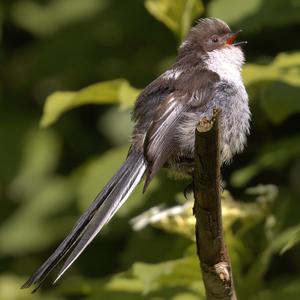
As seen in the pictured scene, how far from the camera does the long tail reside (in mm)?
3924

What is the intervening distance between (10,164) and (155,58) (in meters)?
1.14

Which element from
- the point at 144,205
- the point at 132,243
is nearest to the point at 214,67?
the point at 144,205

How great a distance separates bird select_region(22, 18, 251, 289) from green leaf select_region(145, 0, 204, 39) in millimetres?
215

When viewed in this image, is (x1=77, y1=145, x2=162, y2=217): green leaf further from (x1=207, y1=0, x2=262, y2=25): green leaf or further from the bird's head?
(x1=207, y1=0, x2=262, y2=25): green leaf

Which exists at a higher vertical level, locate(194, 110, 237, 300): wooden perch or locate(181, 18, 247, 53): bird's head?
locate(181, 18, 247, 53): bird's head

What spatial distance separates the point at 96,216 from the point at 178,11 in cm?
136

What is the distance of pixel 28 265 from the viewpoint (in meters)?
6.68

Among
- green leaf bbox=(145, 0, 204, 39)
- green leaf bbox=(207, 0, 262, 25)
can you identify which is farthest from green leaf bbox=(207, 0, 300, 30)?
green leaf bbox=(145, 0, 204, 39)

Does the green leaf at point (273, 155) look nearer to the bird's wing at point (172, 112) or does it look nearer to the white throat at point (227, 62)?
the white throat at point (227, 62)

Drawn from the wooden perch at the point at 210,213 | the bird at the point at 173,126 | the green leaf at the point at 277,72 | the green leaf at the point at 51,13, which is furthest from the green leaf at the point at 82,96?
the green leaf at the point at 51,13

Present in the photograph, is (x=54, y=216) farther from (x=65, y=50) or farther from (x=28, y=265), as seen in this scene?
(x=65, y=50)

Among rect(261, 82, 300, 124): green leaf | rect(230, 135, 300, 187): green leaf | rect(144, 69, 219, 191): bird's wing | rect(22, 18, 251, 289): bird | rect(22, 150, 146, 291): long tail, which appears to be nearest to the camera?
rect(22, 150, 146, 291): long tail

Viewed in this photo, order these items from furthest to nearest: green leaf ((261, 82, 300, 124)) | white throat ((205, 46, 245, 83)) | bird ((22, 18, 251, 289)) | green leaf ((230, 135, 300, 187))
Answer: green leaf ((230, 135, 300, 187))
white throat ((205, 46, 245, 83))
green leaf ((261, 82, 300, 124))
bird ((22, 18, 251, 289))

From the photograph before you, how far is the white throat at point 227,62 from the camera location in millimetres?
4802
